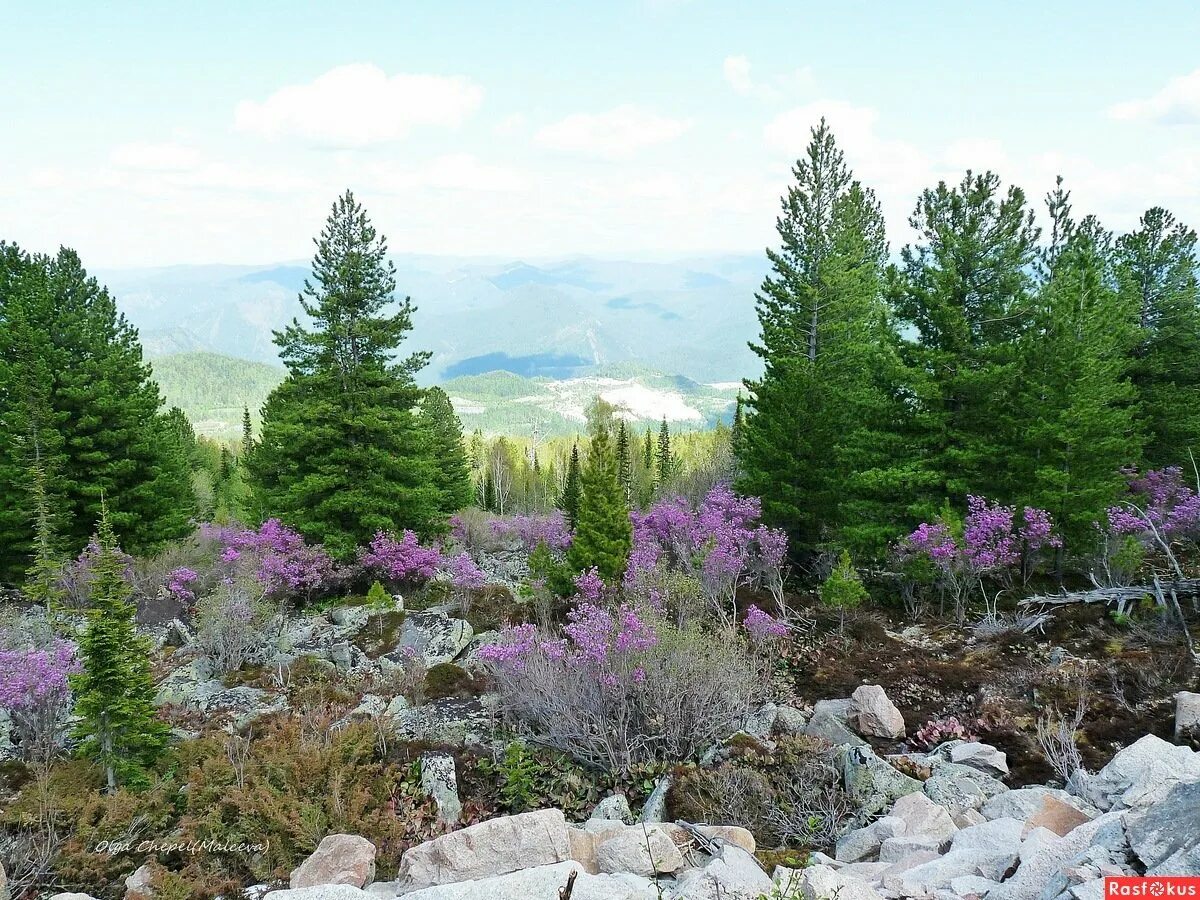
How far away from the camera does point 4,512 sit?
22.2 meters

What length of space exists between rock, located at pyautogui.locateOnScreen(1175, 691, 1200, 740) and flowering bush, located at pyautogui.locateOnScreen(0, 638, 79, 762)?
14427mm

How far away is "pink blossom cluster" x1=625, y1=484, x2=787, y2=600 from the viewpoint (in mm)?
15906

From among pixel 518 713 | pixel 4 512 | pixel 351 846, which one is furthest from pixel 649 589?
pixel 4 512

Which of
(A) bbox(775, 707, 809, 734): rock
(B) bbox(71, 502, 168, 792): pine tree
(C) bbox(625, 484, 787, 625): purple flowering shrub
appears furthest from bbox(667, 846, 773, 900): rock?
(C) bbox(625, 484, 787, 625): purple flowering shrub

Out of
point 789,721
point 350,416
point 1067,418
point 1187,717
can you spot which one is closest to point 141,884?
point 789,721

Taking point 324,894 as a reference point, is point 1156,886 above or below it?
above

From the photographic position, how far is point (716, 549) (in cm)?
1608

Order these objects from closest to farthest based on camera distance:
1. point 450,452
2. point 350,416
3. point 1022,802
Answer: point 1022,802 → point 350,416 → point 450,452

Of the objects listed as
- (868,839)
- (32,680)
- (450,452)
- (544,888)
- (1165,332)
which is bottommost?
(868,839)

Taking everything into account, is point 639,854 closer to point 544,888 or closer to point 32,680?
point 544,888

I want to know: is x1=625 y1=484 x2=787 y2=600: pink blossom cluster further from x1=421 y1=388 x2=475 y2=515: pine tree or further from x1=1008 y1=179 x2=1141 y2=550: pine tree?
x1=421 y1=388 x2=475 y2=515: pine tree

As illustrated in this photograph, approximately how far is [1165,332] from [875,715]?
77.4 feet

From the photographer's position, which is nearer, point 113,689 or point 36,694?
point 113,689

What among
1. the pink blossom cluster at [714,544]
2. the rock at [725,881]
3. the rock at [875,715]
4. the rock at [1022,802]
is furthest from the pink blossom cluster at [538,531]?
the rock at [725,881]
